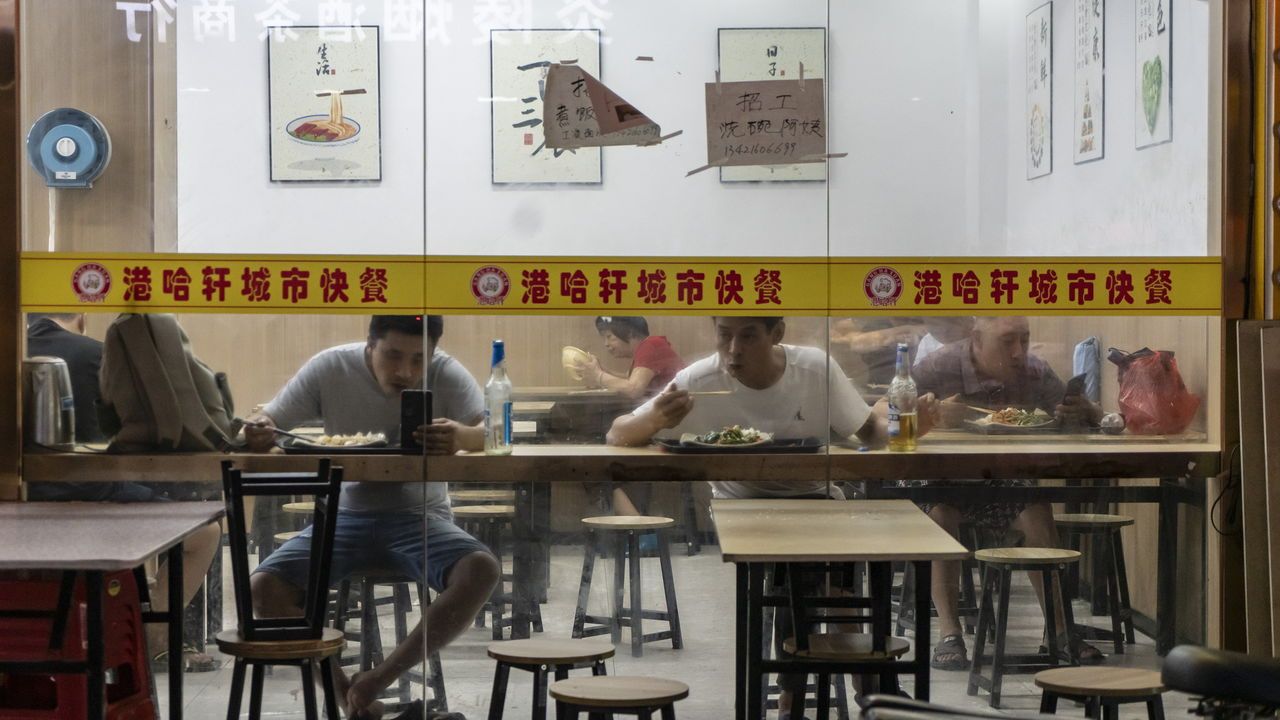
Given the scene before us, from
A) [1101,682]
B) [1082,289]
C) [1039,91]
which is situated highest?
[1039,91]

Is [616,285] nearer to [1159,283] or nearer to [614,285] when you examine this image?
[614,285]

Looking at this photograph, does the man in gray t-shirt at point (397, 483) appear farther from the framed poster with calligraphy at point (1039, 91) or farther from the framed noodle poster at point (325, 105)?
the framed poster with calligraphy at point (1039, 91)

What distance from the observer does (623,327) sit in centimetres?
433

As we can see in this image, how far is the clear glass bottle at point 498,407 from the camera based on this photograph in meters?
4.31

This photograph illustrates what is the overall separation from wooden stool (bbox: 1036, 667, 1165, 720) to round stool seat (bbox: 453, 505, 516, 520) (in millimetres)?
1672

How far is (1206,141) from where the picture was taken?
4.34 metres

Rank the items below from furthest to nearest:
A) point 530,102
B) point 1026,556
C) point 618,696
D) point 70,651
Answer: point 530,102 → point 1026,556 → point 70,651 → point 618,696

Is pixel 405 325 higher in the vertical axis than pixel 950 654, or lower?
higher

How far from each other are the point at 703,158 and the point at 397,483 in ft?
4.65

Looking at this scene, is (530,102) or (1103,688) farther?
(530,102)

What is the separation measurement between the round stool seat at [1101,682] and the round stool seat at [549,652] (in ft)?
3.86

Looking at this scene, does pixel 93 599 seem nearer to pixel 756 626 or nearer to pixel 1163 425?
pixel 756 626

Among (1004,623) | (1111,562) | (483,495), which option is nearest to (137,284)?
(483,495)

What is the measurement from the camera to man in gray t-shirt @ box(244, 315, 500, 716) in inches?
170
